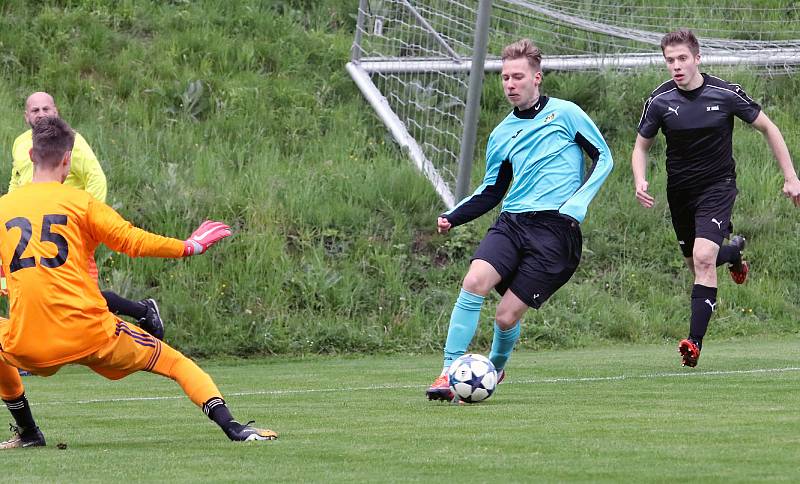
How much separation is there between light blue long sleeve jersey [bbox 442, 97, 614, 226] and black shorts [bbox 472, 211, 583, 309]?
9 centimetres

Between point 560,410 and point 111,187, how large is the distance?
8983mm

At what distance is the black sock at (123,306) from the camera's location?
1002 centimetres

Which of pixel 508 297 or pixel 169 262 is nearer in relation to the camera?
pixel 508 297

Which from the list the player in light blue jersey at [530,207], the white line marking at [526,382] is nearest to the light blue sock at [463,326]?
the player in light blue jersey at [530,207]

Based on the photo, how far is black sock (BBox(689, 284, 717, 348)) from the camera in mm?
8984

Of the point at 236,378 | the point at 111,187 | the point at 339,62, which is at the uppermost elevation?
the point at 339,62

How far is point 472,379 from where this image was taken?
7.43 meters

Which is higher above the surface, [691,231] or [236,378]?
[691,231]

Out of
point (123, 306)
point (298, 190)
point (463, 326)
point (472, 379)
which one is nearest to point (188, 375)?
point (472, 379)

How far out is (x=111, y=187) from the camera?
578 inches

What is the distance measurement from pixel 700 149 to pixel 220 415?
479cm

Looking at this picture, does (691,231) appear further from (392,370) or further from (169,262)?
(169,262)

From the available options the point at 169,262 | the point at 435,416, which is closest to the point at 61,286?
the point at 435,416

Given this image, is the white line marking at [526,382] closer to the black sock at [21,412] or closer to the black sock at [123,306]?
the black sock at [123,306]
